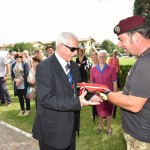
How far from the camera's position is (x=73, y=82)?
3.38m

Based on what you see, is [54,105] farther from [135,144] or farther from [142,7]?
[142,7]

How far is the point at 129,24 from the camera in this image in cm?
252

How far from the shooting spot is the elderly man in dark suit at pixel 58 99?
2916mm

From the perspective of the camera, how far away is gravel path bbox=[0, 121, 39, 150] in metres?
5.39

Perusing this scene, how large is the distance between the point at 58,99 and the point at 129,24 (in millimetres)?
1196

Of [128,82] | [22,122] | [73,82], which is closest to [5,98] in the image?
[22,122]

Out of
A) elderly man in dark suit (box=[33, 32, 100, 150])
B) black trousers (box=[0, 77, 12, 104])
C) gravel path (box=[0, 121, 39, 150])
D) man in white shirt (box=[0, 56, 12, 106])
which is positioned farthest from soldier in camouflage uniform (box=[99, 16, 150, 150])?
black trousers (box=[0, 77, 12, 104])

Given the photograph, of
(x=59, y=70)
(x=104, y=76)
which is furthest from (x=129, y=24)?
(x=104, y=76)

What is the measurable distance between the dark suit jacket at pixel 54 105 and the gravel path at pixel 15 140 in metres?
2.24

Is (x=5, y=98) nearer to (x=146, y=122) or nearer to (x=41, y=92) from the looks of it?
(x=41, y=92)

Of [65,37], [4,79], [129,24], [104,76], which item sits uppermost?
[129,24]

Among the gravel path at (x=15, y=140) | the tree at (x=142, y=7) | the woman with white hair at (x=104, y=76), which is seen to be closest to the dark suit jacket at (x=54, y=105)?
the gravel path at (x=15, y=140)

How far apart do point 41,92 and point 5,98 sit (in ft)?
25.1

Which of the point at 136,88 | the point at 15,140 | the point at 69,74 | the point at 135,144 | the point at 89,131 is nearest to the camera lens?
the point at 136,88
